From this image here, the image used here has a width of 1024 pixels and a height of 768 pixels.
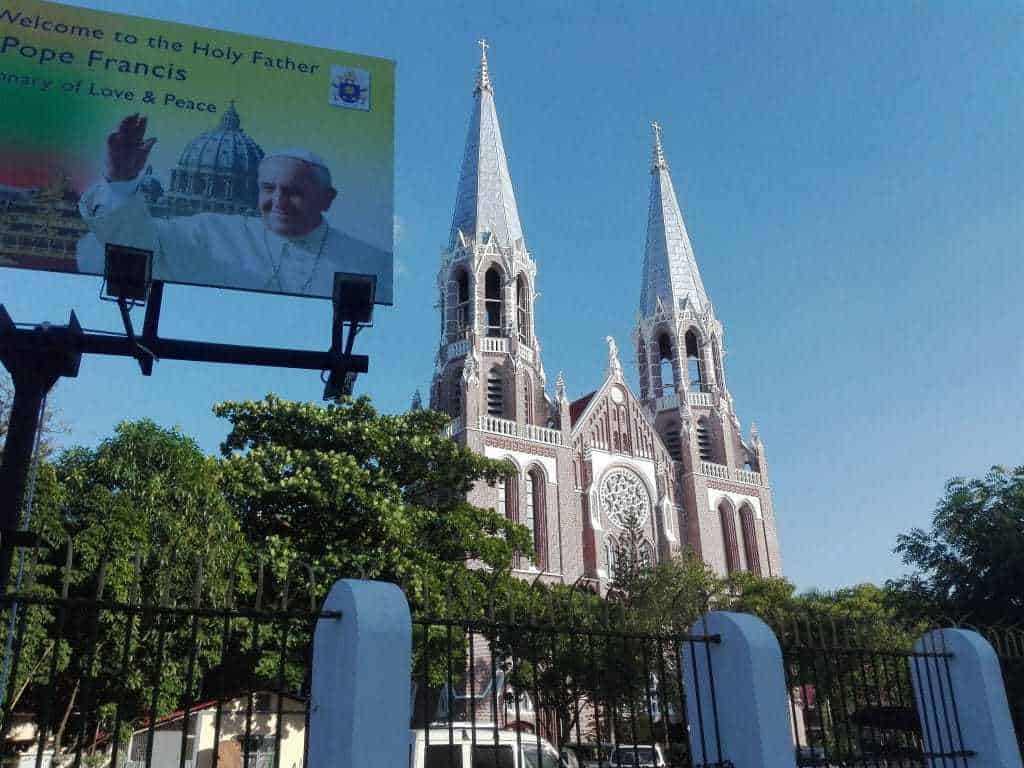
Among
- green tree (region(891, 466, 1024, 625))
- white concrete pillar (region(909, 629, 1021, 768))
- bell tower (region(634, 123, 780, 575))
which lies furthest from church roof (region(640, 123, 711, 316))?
white concrete pillar (region(909, 629, 1021, 768))

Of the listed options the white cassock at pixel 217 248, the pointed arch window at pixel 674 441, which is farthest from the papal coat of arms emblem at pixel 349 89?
the pointed arch window at pixel 674 441

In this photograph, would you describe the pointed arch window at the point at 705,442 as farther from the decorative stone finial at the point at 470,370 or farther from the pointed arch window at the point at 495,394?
the decorative stone finial at the point at 470,370

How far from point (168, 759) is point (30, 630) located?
15.0ft

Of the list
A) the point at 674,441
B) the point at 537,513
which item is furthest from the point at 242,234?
the point at 674,441

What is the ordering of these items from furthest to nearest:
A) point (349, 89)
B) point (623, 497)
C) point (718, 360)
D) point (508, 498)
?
point (718, 360) < point (623, 497) < point (508, 498) < point (349, 89)

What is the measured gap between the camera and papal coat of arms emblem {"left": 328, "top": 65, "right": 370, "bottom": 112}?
723 centimetres

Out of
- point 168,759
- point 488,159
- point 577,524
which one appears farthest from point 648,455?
point 168,759

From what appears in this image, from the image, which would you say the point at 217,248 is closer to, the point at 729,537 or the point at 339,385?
the point at 339,385

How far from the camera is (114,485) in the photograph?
15180mm

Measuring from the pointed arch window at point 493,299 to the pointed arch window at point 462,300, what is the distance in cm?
96

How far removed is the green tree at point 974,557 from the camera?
13.5 meters

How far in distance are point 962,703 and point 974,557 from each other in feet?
25.9

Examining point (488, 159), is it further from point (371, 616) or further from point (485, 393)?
point (371, 616)

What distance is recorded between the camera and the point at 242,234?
6637mm
